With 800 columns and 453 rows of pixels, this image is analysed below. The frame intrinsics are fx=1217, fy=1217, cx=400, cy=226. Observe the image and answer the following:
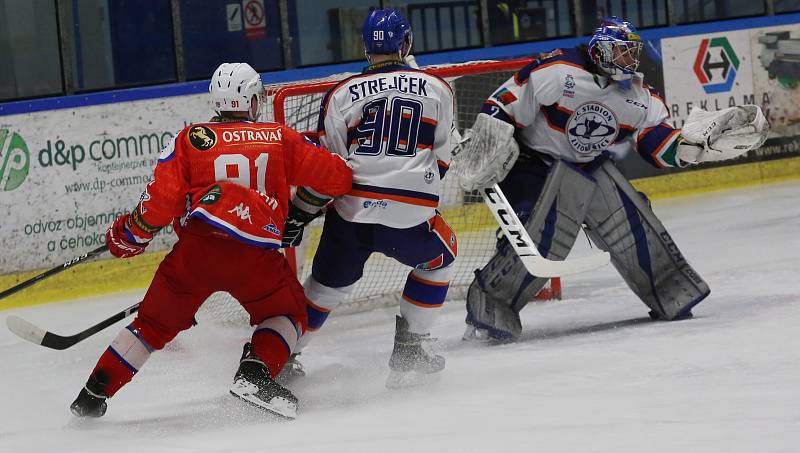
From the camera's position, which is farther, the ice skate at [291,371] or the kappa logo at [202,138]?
the ice skate at [291,371]

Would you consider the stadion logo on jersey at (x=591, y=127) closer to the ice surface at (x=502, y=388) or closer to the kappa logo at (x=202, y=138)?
the ice surface at (x=502, y=388)

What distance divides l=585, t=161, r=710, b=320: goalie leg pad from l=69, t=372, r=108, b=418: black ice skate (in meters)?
1.80

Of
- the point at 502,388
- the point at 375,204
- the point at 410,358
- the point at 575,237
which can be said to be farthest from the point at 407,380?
the point at 575,237

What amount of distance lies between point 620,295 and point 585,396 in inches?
74.2

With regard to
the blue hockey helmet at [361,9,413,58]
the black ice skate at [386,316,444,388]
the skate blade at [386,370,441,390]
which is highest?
the blue hockey helmet at [361,9,413,58]

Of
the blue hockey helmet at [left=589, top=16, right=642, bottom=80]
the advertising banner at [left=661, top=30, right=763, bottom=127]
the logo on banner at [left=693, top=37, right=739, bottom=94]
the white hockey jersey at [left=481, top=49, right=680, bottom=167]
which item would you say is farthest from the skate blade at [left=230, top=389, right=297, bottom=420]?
the logo on banner at [left=693, top=37, right=739, bottom=94]

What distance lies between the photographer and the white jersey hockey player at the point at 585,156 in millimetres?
3924

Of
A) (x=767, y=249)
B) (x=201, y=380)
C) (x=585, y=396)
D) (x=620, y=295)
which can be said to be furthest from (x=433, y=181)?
(x=767, y=249)

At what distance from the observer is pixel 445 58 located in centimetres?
689

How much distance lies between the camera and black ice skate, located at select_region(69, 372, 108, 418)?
9.87 ft

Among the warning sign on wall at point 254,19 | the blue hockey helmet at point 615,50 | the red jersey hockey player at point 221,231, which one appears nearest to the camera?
the red jersey hockey player at point 221,231

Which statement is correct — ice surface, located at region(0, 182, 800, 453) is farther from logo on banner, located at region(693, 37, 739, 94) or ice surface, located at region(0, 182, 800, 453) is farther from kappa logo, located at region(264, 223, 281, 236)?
logo on banner, located at region(693, 37, 739, 94)

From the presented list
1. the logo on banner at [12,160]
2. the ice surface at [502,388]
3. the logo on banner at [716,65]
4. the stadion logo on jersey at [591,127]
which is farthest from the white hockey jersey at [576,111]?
the logo on banner at [716,65]

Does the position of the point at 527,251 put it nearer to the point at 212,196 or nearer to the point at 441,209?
the point at 212,196
